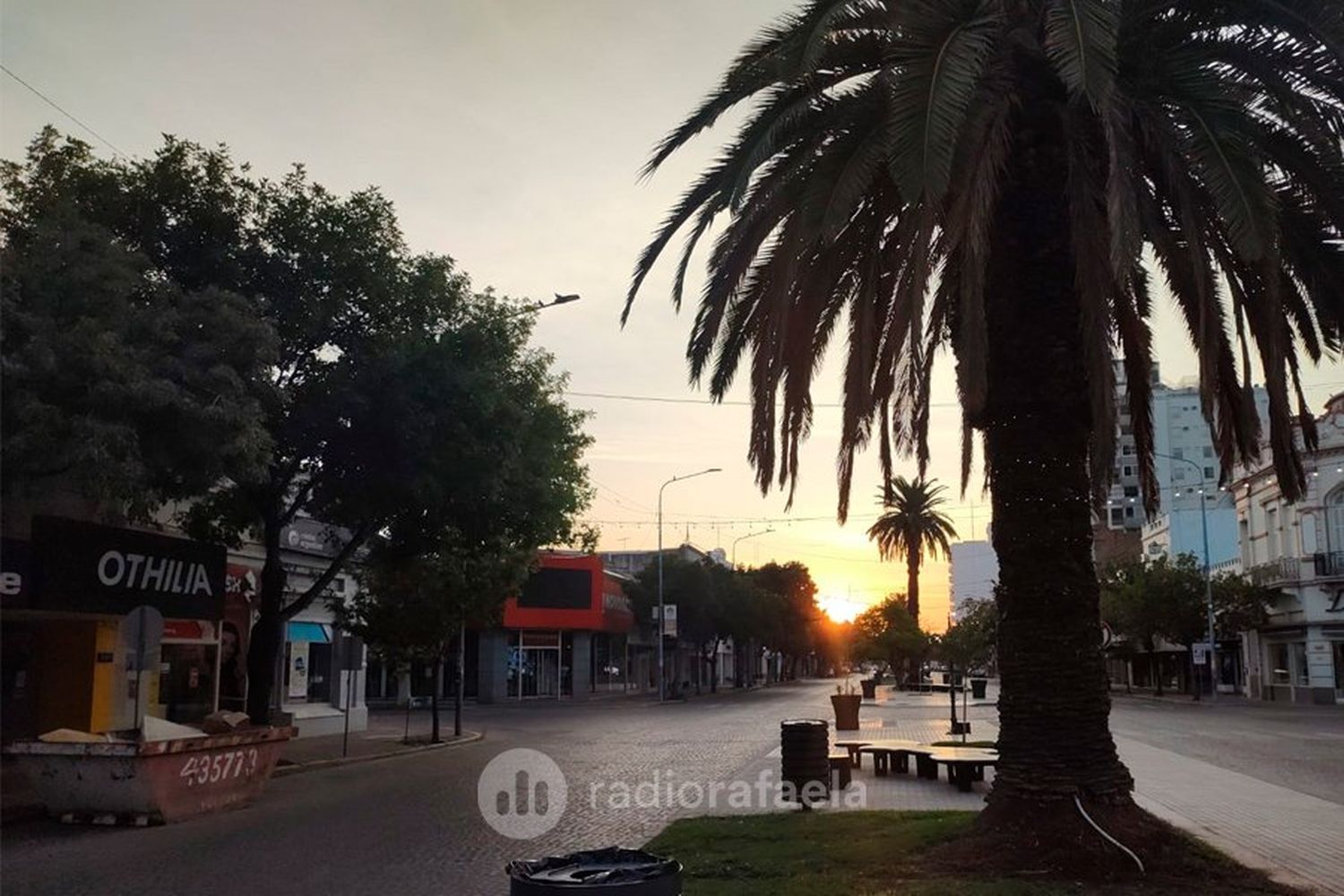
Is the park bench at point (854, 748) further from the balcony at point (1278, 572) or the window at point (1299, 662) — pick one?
the window at point (1299, 662)

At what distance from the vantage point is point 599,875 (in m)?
4.58

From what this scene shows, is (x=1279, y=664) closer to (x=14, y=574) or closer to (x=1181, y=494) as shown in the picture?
(x=1181, y=494)

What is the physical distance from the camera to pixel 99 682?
20828 millimetres

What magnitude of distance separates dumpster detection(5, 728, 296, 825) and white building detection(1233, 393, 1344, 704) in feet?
147

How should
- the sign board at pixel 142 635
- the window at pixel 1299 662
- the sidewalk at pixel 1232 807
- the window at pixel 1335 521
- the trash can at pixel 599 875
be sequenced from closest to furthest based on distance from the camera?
the trash can at pixel 599 875 < the sidewalk at pixel 1232 807 < the sign board at pixel 142 635 < the window at pixel 1335 521 < the window at pixel 1299 662

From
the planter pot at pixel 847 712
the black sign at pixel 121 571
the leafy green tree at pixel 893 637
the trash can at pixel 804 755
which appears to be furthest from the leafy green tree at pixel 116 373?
the leafy green tree at pixel 893 637

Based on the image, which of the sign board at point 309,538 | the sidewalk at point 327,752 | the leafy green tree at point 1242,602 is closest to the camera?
the sidewalk at point 327,752

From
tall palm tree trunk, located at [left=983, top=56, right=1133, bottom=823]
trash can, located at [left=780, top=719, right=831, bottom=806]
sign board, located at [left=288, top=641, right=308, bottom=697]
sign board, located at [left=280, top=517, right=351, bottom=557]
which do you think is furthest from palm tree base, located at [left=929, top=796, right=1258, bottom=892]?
sign board, located at [left=288, top=641, right=308, bottom=697]

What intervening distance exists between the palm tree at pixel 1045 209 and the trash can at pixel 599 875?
5178 mm

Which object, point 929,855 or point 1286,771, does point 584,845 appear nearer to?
point 929,855

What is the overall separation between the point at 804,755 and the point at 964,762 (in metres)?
2.71

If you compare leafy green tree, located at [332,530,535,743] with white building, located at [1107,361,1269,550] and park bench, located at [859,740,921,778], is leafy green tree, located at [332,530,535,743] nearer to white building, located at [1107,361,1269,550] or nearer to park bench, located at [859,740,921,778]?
park bench, located at [859,740,921,778]

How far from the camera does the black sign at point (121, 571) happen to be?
1775 cm

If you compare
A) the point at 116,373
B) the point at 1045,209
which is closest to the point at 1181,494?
the point at 1045,209
